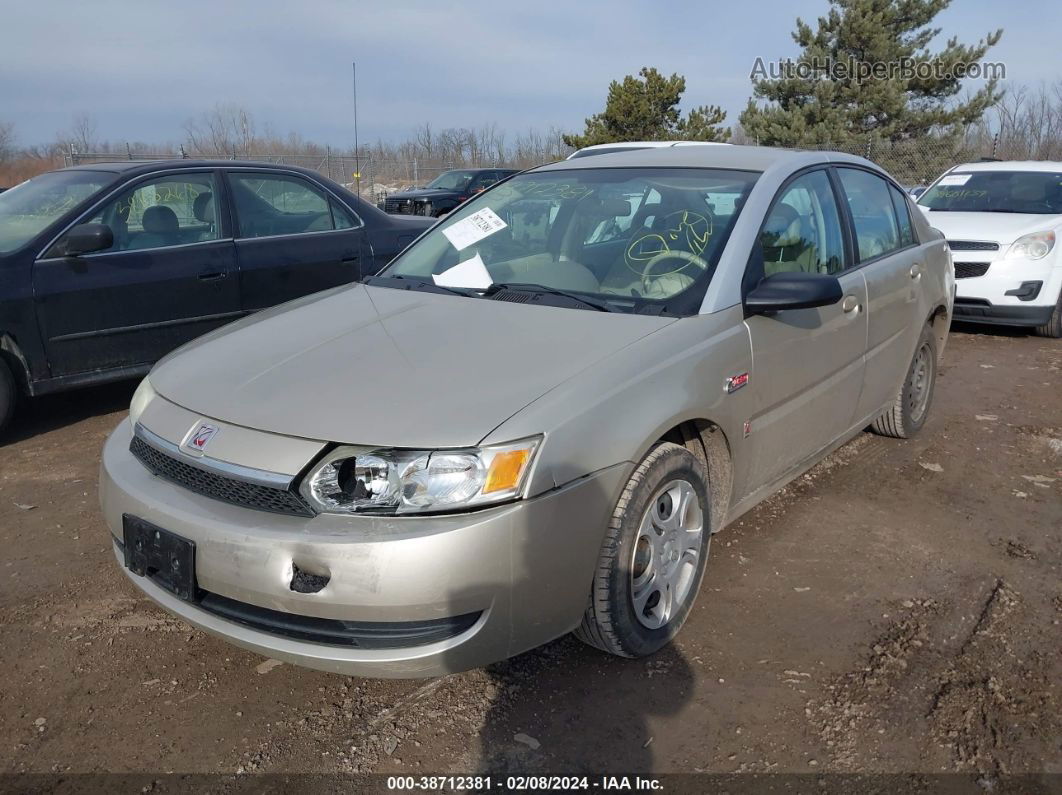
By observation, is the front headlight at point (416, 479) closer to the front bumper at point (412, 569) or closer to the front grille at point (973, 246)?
the front bumper at point (412, 569)

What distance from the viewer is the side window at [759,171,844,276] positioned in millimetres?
3283

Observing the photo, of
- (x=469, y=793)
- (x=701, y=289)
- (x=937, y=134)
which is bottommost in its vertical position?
(x=469, y=793)

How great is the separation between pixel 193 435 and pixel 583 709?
1.40 m

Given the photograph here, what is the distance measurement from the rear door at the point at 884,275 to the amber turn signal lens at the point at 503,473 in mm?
2342

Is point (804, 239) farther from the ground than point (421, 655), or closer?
farther from the ground

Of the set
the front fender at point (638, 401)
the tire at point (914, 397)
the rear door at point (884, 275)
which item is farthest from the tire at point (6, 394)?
the tire at point (914, 397)

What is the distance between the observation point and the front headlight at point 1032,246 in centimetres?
746

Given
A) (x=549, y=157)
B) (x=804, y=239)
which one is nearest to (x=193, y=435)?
(x=804, y=239)

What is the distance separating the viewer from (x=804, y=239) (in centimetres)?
352

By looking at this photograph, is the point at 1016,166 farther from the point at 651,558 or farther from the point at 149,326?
the point at 149,326

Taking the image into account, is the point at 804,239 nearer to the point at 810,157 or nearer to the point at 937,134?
the point at 810,157

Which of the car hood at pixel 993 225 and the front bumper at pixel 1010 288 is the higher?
the car hood at pixel 993 225

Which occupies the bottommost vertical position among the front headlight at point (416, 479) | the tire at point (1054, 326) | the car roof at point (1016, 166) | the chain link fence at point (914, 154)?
the tire at point (1054, 326)

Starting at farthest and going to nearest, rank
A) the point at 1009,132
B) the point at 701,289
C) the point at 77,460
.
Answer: the point at 1009,132 → the point at 77,460 → the point at 701,289
